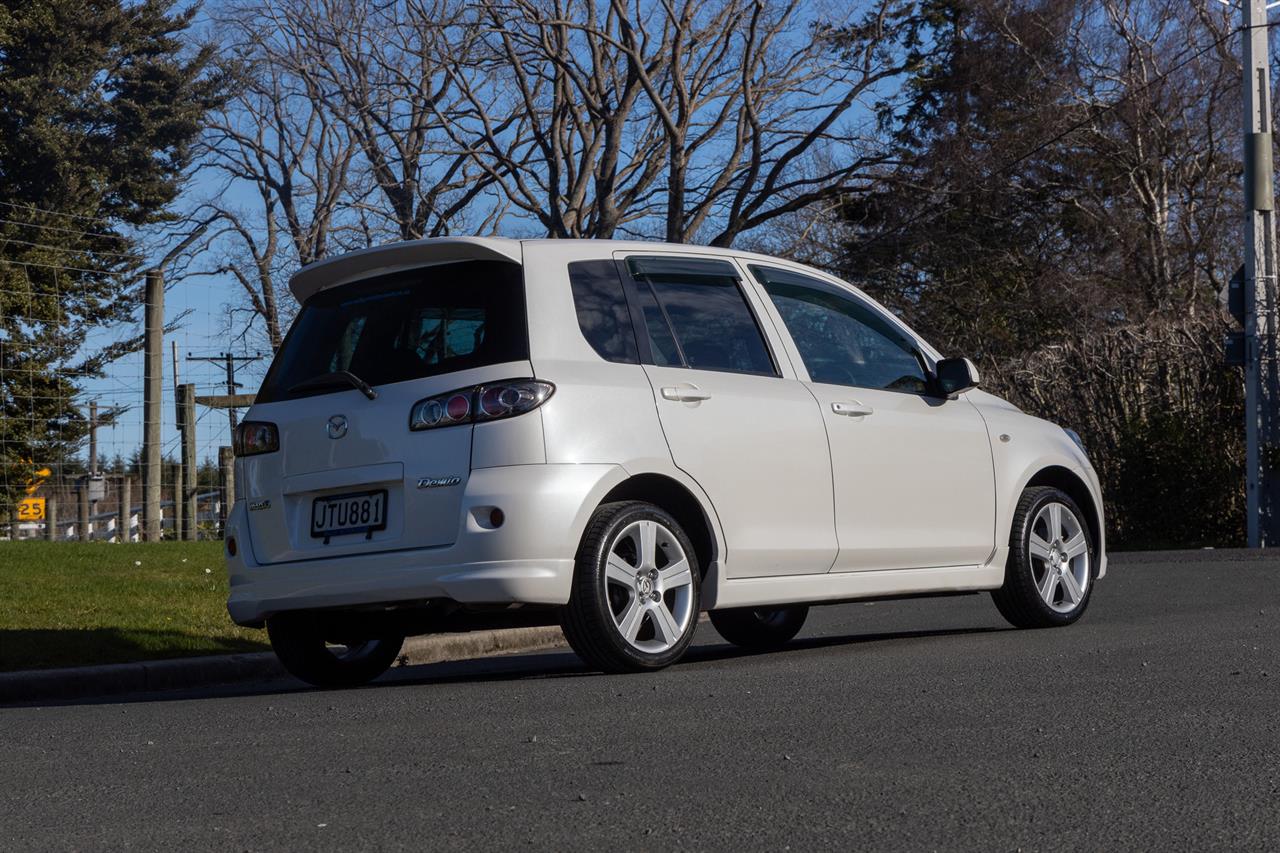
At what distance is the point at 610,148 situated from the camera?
92.9 feet

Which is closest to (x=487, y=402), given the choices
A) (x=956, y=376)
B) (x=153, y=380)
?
(x=956, y=376)

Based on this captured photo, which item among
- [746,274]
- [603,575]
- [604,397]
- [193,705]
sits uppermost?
[746,274]

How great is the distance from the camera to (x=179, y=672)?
855 centimetres

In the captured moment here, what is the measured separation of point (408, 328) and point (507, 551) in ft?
3.76

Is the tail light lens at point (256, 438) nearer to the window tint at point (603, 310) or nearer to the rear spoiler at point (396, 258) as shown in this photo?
the rear spoiler at point (396, 258)

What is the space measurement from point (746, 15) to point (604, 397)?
22.9 metres

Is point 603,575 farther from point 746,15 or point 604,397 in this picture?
point 746,15

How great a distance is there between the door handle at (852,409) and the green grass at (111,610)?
4.10m

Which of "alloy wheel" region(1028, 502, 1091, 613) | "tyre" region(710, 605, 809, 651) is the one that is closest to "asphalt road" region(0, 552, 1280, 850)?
"alloy wheel" region(1028, 502, 1091, 613)

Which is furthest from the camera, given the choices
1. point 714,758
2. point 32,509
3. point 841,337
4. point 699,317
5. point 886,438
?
point 32,509

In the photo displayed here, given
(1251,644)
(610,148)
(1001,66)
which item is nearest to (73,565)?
(1251,644)

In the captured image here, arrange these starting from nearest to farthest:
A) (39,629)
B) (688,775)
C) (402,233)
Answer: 1. (688,775)
2. (39,629)
3. (402,233)

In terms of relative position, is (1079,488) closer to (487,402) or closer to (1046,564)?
(1046,564)

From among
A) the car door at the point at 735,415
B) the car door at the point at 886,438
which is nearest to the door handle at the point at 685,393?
the car door at the point at 735,415
